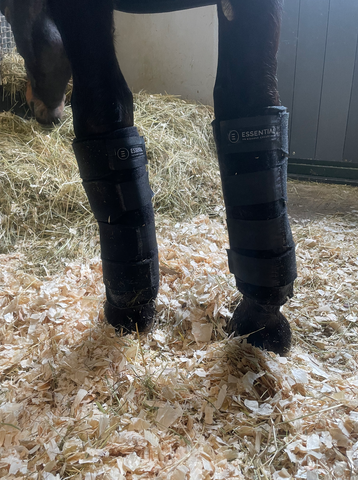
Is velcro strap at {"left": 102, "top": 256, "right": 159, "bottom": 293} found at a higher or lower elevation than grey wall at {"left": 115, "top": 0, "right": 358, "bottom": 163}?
lower

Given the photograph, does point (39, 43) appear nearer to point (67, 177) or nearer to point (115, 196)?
point (67, 177)

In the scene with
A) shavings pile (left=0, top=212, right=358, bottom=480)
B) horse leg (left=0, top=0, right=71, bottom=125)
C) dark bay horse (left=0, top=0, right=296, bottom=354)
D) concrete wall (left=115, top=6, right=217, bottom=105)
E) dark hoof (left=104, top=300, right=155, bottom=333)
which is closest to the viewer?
shavings pile (left=0, top=212, right=358, bottom=480)

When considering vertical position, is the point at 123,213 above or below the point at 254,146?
below

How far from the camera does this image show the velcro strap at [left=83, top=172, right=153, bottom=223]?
0.89 metres

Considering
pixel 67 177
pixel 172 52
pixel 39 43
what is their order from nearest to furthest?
1. pixel 39 43
2. pixel 67 177
3. pixel 172 52

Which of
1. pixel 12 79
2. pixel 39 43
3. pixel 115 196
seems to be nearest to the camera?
pixel 115 196

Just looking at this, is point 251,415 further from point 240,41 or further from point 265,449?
point 240,41

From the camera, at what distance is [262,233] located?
843 mm

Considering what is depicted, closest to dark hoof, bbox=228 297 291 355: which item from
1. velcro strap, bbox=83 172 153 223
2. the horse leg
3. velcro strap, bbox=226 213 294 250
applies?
velcro strap, bbox=226 213 294 250

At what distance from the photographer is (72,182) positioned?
196 cm

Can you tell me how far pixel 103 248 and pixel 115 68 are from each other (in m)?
0.44

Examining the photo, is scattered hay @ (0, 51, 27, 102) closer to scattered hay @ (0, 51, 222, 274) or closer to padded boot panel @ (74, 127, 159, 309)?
scattered hay @ (0, 51, 222, 274)

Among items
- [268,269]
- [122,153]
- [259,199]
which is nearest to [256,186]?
[259,199]

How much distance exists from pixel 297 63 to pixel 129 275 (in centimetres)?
248
